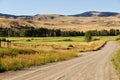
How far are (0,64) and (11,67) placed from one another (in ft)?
3.39

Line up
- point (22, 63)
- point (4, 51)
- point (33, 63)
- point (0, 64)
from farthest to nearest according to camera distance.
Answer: point (4, 51)
point (33, 63)
point (22, 63)
point (0, 64)

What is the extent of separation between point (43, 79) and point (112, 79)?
16.4ft

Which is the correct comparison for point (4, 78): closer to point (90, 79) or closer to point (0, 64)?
point (90, 79)

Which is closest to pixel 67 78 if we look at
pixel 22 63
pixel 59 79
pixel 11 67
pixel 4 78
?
pixel 59 79

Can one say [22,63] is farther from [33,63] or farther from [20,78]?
[20,78]

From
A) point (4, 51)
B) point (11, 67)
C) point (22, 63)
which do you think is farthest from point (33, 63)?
point (4, 51)

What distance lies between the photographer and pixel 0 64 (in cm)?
3050

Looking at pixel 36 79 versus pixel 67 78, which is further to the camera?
pixel 67 78

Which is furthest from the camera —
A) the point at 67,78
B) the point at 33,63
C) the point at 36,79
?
the point at 33,63

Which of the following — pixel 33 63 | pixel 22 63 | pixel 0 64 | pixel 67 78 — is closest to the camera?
pixel 67 78

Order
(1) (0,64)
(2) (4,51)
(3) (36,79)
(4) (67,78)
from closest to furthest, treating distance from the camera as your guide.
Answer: (3) (36,79), (4) (67,78), (1) (0,64), (2) (4,51)

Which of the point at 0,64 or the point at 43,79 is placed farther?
the point at 0,64

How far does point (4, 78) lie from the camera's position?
74.4 feet

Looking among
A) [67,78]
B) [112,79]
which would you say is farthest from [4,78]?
[112,79]
